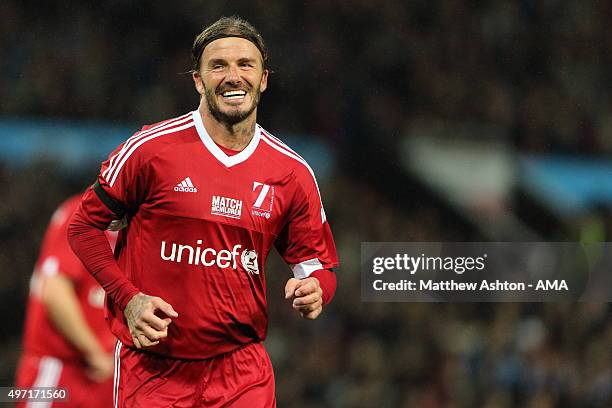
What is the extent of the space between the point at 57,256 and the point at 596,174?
506 cm

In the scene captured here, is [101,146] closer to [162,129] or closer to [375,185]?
[375,185]

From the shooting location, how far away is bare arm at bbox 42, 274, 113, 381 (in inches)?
170

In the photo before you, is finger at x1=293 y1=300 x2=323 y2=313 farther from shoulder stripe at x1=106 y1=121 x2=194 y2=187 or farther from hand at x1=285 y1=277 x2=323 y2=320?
shoulder stripe at x1=106 y1=121 x2=194 y2=187

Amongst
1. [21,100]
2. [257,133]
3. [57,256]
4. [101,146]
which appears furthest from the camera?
[21,100]

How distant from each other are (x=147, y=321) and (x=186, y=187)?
0.46 meters

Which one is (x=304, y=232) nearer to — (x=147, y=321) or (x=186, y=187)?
(x=186, y=187)

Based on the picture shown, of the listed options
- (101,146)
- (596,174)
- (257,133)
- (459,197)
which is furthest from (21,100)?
(257,133)

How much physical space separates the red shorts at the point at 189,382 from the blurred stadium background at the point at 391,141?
391cm

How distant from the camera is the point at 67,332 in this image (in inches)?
171

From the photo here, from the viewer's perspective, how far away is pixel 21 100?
8016 millimetres

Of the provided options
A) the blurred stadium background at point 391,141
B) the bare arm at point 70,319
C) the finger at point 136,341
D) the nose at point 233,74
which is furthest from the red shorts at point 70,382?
the blurred stadium background at point 391,141

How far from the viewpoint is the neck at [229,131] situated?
3125 mm

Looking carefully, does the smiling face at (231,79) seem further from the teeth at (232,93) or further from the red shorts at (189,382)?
the red shorts at (189,382)

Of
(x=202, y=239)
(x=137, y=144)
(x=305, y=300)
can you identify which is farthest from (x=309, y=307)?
(x=137, y=144)
